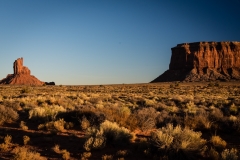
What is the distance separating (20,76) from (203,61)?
3932 inches

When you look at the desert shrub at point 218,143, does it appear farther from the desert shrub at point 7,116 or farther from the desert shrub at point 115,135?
the desert shrub at point 7,116

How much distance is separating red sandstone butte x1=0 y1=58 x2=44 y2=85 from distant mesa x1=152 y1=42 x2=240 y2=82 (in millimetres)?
68196

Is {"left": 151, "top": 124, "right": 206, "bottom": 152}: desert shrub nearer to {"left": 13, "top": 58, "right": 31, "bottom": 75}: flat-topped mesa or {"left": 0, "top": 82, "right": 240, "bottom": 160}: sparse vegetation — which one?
{"left": 0, "top": 82, "right": 240, "bottom": 160}: sparse vegetation

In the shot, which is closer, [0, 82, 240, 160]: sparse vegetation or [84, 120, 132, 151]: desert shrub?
[0, 82, 240, 160]: sparse vegetation

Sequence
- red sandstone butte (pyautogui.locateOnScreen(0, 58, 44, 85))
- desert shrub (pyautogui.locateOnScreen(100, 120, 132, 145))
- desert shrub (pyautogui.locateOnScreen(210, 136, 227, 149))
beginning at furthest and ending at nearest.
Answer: red sandstone butte (pyautogui.locateOnScreen(0, 58, 44, 85)), desert shrub (pyautogui.locateOnScreen(100, 120, 132, 145)), desert shrub (pyautogui.locateOnScreen(210, 136, 227, 149))

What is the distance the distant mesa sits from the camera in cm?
12619

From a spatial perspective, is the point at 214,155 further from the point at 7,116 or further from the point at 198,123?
the point at 7,116

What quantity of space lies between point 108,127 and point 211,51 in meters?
143

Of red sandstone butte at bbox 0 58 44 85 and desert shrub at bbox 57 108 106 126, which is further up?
red sandstone butte at bbox 0 58 44 85

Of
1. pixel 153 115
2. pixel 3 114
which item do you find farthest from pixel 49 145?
pixel 3 114

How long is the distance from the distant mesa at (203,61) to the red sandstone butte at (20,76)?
224 ft

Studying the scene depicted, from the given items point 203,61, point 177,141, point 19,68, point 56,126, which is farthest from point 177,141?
point 19,68

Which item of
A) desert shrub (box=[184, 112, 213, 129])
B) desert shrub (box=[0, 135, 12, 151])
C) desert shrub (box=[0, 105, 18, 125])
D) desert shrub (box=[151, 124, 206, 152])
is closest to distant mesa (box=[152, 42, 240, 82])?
desert shrub (box=[184, 112, 213, 129])

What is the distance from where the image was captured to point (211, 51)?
141500 mm
